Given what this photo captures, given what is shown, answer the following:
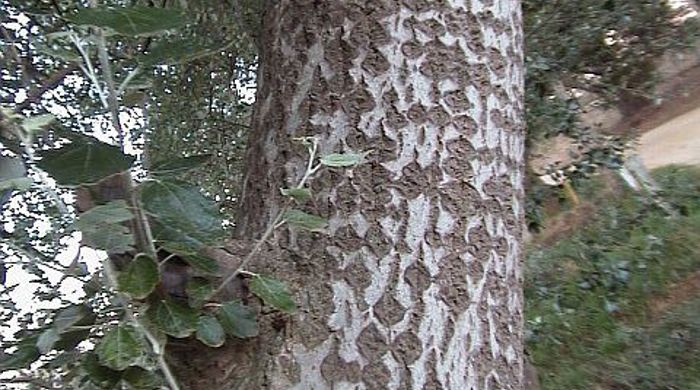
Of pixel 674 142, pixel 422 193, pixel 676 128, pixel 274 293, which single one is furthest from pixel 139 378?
pixel 676 128

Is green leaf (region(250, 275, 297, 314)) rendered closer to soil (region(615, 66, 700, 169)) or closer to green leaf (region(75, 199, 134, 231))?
green leaf (region(75, 199, 134, 231))

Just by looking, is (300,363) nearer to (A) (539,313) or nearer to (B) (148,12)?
(B) (148,12)

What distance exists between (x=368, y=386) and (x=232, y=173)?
1616 mm

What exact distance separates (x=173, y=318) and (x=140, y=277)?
70 millimetres

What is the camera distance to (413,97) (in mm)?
976

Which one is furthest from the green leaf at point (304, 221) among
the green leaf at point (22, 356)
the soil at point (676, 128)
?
the soil at point (676, 128)

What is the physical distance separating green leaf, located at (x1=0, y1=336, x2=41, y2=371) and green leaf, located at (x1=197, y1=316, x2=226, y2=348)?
182 mm

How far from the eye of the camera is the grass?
299cm

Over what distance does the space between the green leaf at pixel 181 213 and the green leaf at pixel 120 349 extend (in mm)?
94

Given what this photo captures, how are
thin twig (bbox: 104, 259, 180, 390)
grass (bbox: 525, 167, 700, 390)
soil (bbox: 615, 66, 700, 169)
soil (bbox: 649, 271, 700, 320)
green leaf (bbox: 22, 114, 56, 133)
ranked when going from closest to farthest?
green leaf (bbox: 22, 114, 56, 133)
thin twig (bbox: 104, 259, 180, 390)
grass (bbox: 525, 167, 700, 390)
soil (bbox: 649, 271, 700, 320)
soil (bbox: 615, 66, 700, 169)

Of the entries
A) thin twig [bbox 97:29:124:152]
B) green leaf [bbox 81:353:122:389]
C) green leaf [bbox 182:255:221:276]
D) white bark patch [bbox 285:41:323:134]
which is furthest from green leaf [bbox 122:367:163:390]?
white bark patch [bbox 285:41:323:134]

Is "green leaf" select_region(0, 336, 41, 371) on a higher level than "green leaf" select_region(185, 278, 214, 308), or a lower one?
lower

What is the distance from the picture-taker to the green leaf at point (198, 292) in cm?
83

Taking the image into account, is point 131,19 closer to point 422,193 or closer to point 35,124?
point 35,124
